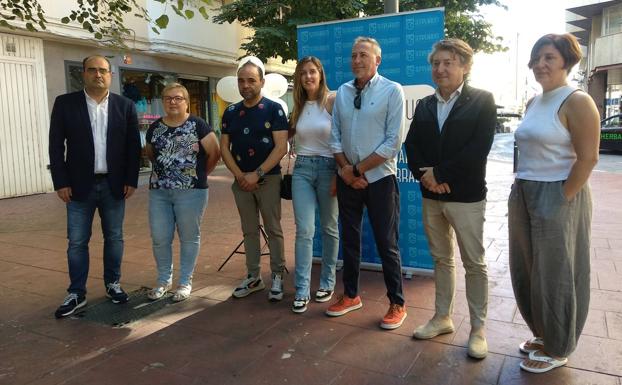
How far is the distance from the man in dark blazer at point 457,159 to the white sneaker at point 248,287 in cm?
171

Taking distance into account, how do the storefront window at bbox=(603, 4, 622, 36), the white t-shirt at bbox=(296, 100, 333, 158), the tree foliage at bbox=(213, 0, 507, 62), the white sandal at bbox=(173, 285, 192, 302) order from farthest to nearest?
1. the storefront window at bbox=(603, 4, 622, 36)
2. the tree foliage at bbox=(213, 0, 507, 62)
3. the white sandal at bbox=(173, 285, 192, 302)
4. the white t-shirt at bbox=(296, 100, 333, 158)

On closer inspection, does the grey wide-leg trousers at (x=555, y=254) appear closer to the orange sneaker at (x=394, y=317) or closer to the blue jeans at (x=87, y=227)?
the orange sneaker at (x=394, y=317)

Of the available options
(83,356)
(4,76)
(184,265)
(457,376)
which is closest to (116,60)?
(4,76)

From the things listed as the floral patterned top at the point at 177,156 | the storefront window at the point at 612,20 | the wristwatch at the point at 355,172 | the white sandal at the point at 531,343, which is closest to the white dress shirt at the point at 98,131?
the floral patterned top at the point at 177,156

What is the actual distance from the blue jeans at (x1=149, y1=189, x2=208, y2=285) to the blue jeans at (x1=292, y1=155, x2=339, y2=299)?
2.83 ft

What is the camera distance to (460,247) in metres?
3.14

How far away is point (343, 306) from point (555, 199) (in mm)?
1719

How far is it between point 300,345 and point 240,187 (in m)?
1.40

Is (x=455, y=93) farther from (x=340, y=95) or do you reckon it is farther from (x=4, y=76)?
(x=4, y=76)

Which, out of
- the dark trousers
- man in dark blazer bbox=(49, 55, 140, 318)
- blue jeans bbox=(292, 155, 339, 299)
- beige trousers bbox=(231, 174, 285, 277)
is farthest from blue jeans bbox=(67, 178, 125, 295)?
the dark trousers

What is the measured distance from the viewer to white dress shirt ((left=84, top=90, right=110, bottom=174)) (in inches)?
156

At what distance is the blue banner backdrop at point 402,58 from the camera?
430 centimetres

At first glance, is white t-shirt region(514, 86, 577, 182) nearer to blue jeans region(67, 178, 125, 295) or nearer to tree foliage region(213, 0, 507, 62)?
blue jeans region(67, 178, 125, 295)

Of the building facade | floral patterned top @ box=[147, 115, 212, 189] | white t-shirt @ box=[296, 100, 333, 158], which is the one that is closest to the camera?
white t-shirt @ box=[296, 100, 333, 158]
